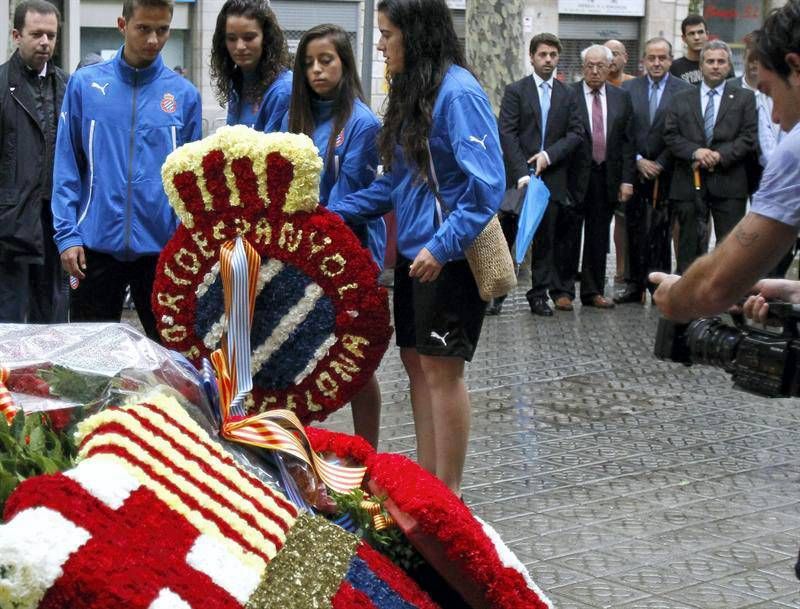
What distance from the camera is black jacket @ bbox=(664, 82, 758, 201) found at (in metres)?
11.8

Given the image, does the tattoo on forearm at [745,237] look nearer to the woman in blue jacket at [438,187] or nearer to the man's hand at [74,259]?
the woman in blue jacket at [438,187]

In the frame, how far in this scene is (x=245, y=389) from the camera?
14.4ft

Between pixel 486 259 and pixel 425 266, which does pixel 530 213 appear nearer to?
pixel 486 259

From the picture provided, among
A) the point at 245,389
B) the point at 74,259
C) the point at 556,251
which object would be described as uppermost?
the point at 74,259

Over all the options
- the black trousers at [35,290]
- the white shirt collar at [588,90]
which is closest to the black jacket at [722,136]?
the white shirt collar at [588,90]

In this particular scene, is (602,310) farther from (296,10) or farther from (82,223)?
(296,10)

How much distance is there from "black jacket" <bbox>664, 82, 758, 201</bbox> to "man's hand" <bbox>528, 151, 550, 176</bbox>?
1148 millimetres

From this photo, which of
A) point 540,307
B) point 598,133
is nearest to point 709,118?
point 598,133

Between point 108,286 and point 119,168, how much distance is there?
0.47 metres

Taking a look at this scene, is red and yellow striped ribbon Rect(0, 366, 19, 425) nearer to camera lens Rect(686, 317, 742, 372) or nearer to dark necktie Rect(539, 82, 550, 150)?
camera lens Rect(686, 317, 742, 372)

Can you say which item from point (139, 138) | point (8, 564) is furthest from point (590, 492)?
point (8, 564)

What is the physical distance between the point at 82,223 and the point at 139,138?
15.8 inches

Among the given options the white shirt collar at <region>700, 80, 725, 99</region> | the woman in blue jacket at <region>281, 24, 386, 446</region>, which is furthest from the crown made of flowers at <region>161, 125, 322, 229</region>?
the white shirt collar at <region>700, 80, 725, 99</region>

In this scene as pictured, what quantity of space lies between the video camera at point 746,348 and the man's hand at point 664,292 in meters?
0.05
